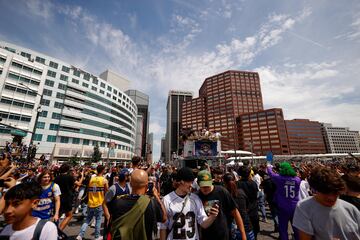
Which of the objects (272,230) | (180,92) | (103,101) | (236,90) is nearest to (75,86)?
(103,101)

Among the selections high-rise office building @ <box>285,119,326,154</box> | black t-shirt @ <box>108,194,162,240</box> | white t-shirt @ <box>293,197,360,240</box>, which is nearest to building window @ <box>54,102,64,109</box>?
black t-shirt @ <box>108,194,162,240</box>

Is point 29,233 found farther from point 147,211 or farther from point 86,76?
point 86,76

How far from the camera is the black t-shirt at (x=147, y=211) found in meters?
2.17

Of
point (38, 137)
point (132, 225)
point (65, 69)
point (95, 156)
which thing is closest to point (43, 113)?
point (38, 137)

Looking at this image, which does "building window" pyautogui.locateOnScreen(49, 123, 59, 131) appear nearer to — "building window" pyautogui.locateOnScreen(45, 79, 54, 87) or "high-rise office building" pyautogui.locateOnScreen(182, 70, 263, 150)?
"building window" pyautogui.locateOnScreen(45, 79, 54, 87)

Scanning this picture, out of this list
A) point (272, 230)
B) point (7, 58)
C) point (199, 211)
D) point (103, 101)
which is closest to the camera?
point (199, 211)

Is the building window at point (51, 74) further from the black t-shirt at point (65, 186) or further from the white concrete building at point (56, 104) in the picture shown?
the black t-shirt at point (65, 186)

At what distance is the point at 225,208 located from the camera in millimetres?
2803

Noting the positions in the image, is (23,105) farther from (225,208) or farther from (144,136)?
(144,136)

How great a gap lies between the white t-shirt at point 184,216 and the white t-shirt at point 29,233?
131 cm

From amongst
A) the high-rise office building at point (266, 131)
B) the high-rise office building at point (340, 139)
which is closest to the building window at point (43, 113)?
the high-rise office building at point (266, 131)

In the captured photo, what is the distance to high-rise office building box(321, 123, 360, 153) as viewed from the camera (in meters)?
153

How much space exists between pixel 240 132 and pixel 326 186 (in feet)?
411

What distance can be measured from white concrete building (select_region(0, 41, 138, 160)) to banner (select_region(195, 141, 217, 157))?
17100 millimetres
